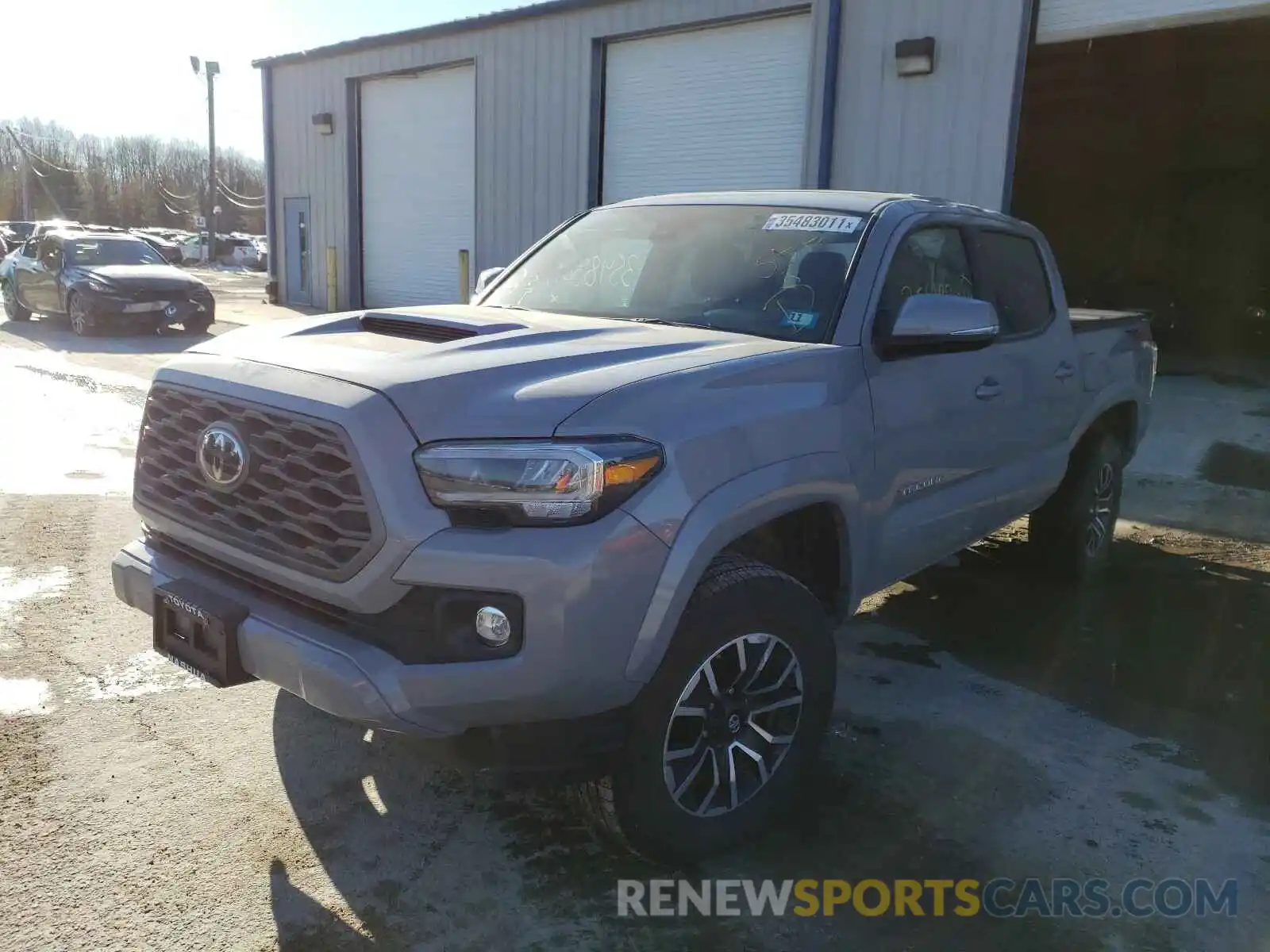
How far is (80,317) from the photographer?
14828mm

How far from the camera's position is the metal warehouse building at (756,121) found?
10711 mm

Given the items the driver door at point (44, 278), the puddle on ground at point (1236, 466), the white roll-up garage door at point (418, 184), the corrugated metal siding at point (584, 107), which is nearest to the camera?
the puddle on ground at point (1236, 466)

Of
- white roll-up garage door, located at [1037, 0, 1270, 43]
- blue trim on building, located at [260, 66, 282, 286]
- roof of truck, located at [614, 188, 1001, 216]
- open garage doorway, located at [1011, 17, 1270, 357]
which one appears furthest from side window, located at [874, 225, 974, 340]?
blue trim on building, located at [260, 66, 282, 286]

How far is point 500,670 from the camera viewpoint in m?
2.32

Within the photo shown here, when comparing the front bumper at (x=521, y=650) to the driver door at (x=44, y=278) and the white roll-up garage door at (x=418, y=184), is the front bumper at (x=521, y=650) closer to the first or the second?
the white roll-up garage door at (x=418, y=184)

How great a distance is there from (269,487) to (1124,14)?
32.0 ft

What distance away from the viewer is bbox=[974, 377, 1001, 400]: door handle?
13.0 feet

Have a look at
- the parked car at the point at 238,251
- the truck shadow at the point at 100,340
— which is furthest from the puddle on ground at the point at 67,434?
the parked car at the point at 238,251

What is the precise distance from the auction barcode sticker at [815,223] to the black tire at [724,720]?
4.68ft

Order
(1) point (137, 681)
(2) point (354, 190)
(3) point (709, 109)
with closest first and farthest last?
1. (1) point (137, 681)
2. (3) point (709, 109)
3. (2) point (354, 190)

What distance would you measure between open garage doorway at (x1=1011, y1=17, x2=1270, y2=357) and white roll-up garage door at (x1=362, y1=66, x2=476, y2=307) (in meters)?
9.23

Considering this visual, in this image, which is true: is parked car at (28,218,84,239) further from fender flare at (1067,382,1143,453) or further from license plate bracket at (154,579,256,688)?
fender flare at (1067,382,1143,453)

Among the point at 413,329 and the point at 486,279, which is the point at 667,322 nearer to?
the point at 413,329

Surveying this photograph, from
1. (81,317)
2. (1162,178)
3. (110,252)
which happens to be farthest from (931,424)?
(1162,178)
